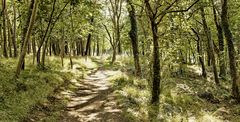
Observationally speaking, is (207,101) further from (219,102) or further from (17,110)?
(17,110)

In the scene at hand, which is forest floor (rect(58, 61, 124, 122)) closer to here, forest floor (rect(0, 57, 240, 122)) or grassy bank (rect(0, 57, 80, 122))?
forest floor (rect(0, 57, 240, 122))

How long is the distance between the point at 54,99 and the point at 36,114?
3.06 meters

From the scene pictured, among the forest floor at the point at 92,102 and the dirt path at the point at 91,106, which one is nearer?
the forest floor at the point at 92,102

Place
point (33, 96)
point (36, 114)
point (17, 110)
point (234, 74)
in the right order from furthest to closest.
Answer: point (234, 74) < point (33, 96) < point (36, 114) < point (17, 110)

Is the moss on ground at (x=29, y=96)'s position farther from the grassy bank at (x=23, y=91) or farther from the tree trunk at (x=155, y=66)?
the tree trunk at (x=155, y=66)

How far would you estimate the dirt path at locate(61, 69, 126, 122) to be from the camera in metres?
12.6

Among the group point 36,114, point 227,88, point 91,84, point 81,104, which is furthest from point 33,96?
point 227,88

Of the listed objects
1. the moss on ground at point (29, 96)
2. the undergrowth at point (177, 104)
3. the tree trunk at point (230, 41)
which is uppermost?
the tree trunk at point (230, 41)

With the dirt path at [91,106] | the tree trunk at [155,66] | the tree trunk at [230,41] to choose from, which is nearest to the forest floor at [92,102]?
the dirt path at [91,106]

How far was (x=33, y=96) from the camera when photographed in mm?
13492

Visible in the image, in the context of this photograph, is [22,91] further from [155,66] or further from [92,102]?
[155,66]

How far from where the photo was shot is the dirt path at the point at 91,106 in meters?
12.6

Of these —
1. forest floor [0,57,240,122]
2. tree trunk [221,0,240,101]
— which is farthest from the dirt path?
tree trunk [221,0,240,101]

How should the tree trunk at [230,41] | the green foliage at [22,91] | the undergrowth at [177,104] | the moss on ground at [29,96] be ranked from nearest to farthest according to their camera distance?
the green foliage at [22,91]
the moss on ground at [29,96]
the undergrowth at [177,104]
the tree trunk at [230,41]
